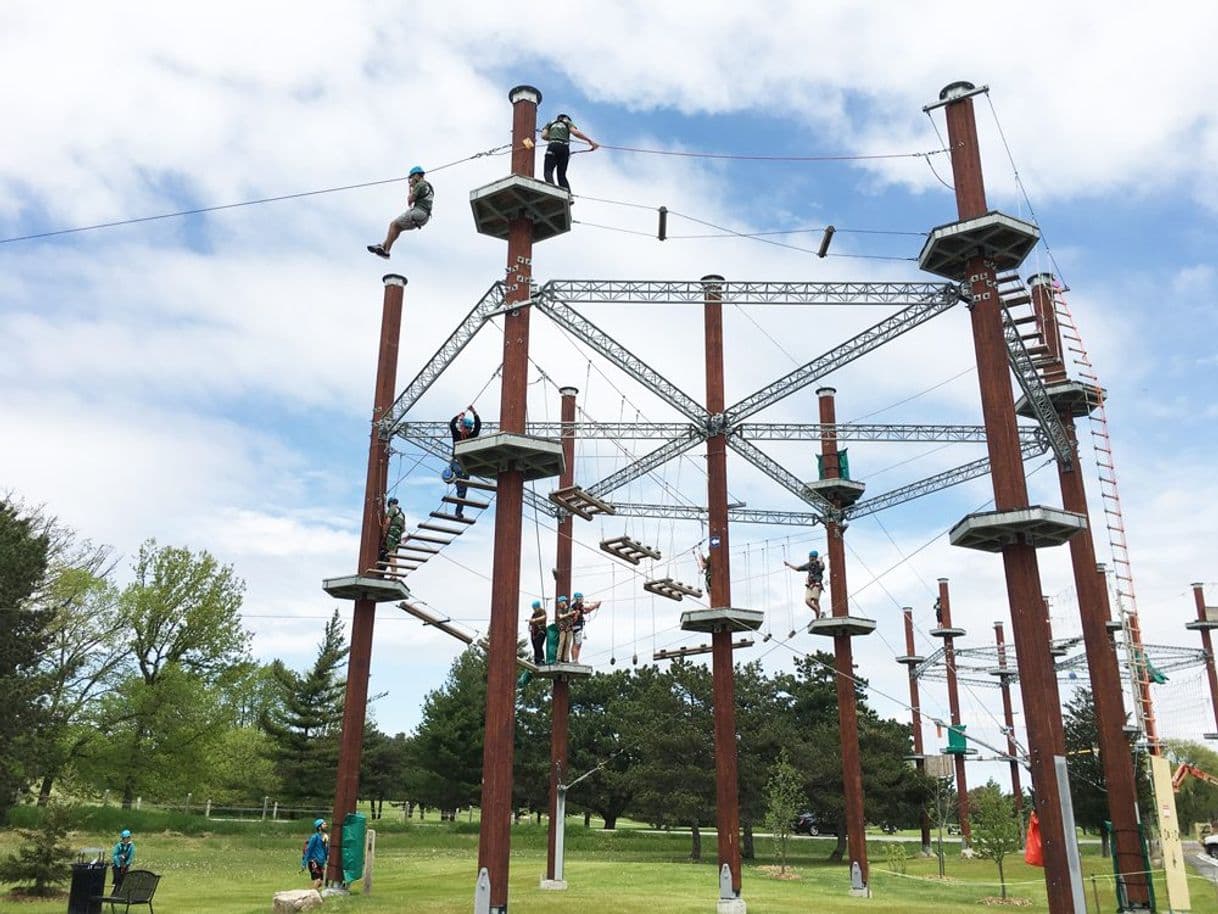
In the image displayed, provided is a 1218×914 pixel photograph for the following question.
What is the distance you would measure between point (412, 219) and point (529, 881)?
18545 millimetres

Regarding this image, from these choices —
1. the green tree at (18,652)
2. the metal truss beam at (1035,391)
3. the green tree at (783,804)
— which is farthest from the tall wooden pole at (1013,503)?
the green tree at (18,652)

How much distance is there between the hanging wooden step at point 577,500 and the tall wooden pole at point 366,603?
474 cm

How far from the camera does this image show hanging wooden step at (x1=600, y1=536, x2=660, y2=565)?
21141 millimetres

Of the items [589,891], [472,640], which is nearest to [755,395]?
[472,640]

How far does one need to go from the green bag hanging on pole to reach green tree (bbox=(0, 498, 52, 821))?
16930 mm

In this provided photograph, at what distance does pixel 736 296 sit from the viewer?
59.4 feet

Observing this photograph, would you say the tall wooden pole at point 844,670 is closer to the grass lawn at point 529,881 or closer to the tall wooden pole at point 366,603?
the grass lawn at point 529,881

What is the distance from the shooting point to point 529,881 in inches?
1006

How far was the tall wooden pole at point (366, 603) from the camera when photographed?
20.2 metres

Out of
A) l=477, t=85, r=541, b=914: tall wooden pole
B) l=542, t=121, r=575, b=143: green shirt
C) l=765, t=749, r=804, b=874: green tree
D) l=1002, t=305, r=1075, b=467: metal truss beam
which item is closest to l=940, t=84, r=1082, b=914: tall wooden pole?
l=1002, t=305, r=1075, b=467: metal truss beam

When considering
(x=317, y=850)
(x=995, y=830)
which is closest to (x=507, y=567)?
(x=317, y=850)

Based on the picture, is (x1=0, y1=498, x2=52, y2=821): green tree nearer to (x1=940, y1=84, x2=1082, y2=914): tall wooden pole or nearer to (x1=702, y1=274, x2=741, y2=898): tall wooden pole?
(x1=702, y1=274, x2=741, y2=898): tall wooden pole

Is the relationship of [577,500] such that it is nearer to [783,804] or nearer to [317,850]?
[317,850]

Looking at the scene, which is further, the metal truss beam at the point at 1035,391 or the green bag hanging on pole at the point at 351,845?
the green bag hanging on pole at the point at 351,845
